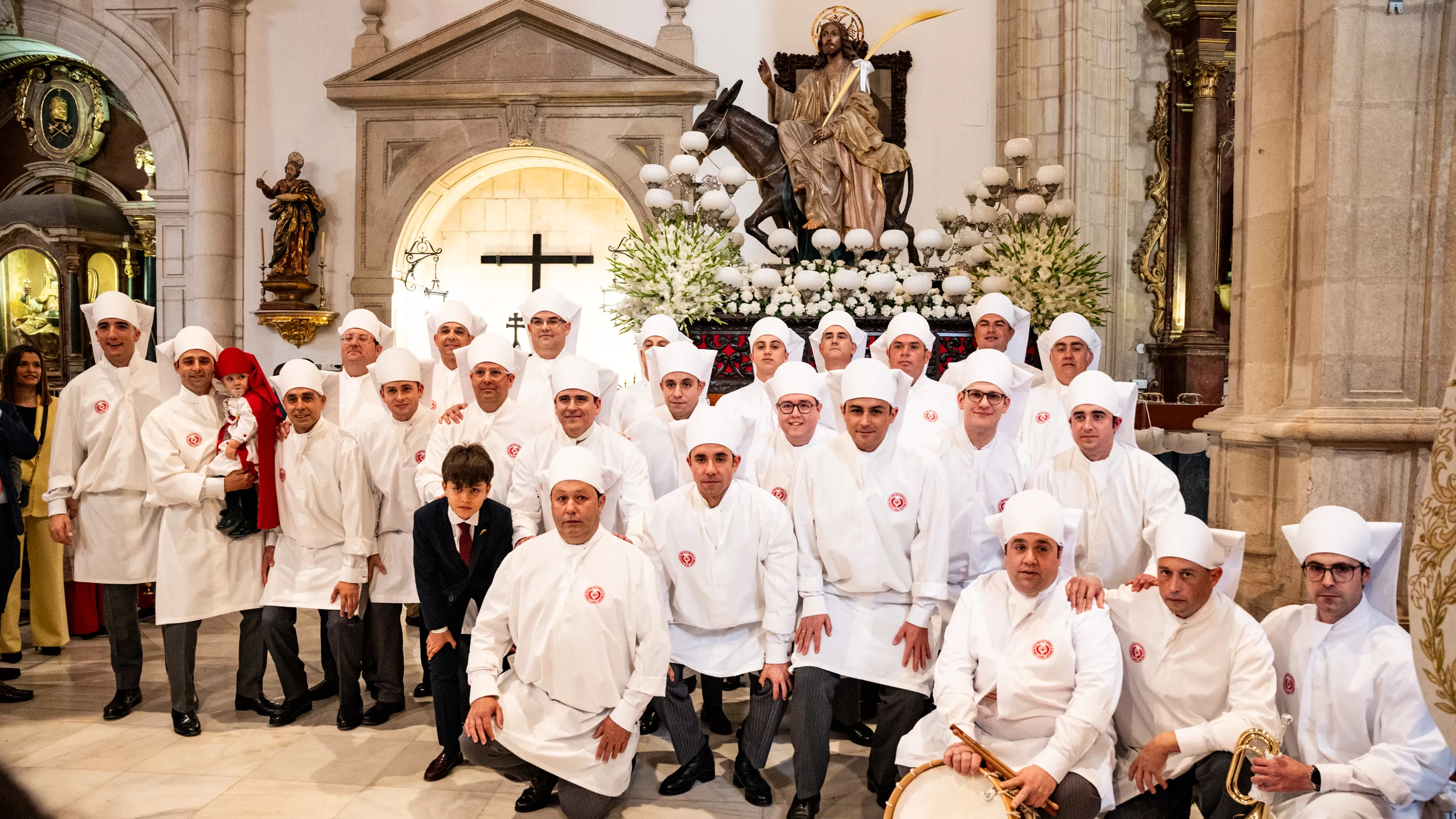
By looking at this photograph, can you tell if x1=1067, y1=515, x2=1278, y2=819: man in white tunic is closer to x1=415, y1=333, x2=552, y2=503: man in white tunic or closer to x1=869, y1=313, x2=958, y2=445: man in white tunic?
x1=869, y1=313, x2=958, y2=445: man in white tunic

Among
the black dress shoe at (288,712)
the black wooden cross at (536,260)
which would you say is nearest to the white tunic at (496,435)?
the black dress shoe at (288,712)

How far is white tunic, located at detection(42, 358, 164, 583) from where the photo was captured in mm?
5188

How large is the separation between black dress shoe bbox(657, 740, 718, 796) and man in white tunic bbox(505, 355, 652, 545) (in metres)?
1.07

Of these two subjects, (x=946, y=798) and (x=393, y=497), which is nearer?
(x=946, y=798)

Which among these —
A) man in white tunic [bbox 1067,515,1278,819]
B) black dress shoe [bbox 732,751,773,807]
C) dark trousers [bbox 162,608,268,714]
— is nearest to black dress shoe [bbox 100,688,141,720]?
dark trousers [bbox 162,608,268,714]

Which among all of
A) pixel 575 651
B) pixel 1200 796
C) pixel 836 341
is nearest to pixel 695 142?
pixel 836 341

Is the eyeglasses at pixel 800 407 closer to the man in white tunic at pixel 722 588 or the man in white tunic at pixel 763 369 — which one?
the man in white tunic at pixel 722 588

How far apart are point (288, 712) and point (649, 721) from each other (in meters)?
1.76

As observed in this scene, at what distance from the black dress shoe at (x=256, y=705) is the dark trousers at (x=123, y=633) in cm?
52

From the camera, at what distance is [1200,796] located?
11.5 ft

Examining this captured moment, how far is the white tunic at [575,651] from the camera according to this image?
3977 millimetres

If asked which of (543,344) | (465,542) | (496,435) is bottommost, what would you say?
(465,542)

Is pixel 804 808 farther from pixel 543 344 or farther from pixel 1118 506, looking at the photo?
pixel 543 344

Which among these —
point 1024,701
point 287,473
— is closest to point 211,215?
point 287,473
